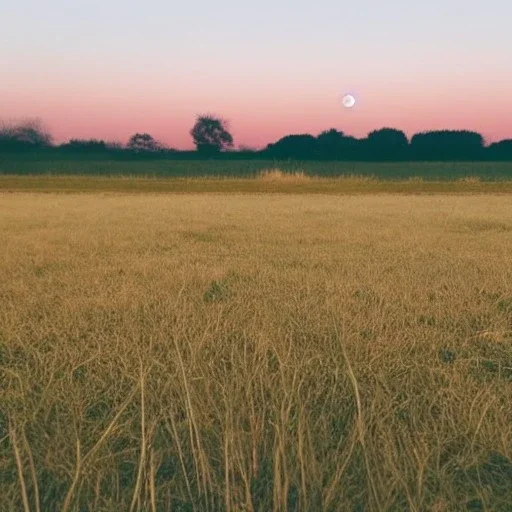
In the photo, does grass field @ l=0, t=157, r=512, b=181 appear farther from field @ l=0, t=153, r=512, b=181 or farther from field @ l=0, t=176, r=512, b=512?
field @ l=0, t=176, r=512, b=512

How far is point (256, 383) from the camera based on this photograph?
2.40 metres

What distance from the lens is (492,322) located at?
11.9 feet

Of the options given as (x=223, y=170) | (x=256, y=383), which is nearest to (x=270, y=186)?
(x=223, y=170)

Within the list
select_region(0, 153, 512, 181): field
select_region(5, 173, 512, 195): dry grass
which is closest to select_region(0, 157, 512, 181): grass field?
select_region(0, 153, 512, 181): field

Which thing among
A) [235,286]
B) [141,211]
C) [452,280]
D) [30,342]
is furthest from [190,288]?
[141,211]

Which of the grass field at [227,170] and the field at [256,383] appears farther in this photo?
the grass field at [227,170]

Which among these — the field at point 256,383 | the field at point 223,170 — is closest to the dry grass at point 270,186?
the field at point 223,170

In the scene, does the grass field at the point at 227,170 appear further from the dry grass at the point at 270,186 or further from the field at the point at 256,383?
the field at the point at 256,383

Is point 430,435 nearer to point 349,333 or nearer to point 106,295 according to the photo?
point 349,333

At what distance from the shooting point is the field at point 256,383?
1.70 metres

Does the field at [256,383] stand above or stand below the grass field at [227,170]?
above

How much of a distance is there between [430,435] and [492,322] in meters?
1.78

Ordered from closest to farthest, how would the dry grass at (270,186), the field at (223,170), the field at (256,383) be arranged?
the field at (256,383), the dry grass at (270,186), the field at (223,170)

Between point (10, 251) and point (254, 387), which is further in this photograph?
point (10, 251)
